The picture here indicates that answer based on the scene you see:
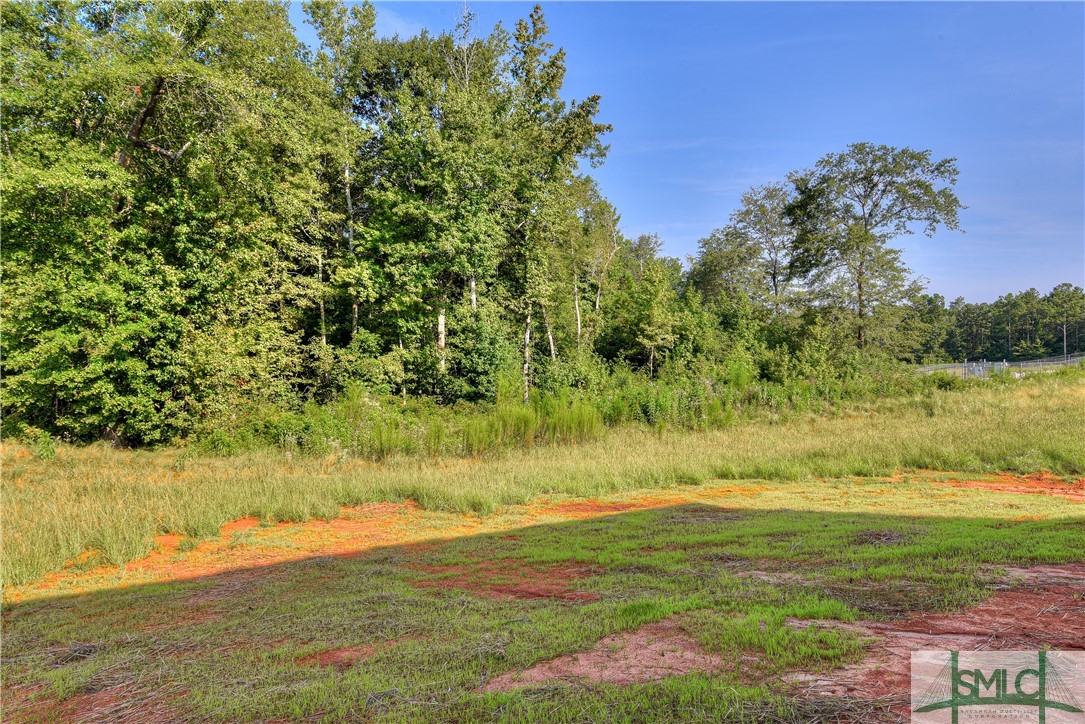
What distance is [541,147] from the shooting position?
1006 inches

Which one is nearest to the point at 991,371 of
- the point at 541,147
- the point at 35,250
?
the point at 541,147

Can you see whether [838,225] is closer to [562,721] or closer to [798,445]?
[798,445]

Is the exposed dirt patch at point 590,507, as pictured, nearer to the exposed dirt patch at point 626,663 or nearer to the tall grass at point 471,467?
the tall grass at point 471,467

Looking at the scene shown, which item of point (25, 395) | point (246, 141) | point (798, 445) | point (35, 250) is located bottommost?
point (798, 445)

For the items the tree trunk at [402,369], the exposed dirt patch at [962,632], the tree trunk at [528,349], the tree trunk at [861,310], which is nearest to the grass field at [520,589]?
the exposed dirt patch at [962,632]

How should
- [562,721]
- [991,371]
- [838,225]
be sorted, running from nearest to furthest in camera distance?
[562,721], [991,371], [838,225]

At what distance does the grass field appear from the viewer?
265 centimetres

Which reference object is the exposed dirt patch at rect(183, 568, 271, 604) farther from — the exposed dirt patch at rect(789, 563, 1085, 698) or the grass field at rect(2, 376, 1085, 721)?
the exposed dirt patch at rect(789, 563, 1085, 698)

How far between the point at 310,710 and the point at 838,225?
111ft

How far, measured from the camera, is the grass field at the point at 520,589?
265 centimetres

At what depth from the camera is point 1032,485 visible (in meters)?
10.3

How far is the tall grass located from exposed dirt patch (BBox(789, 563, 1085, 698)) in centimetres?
724

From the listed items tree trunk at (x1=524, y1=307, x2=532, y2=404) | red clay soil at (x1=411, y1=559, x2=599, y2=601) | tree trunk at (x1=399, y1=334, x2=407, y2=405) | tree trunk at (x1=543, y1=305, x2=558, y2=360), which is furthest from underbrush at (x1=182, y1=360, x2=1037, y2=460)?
red clay soil at (x1=411, y1=559, x2=599, y2=601)

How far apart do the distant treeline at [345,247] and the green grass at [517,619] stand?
32.9 feet
